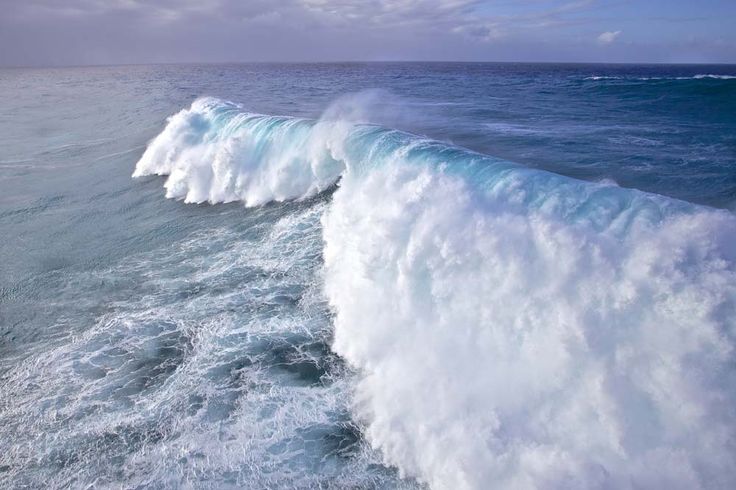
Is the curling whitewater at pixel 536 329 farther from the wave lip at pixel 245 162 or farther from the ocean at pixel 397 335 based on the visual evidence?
the wave lip at pixel 245 162

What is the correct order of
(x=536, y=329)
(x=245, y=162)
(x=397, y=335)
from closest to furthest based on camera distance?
1. (x=536, y=329)
2. (x=397, y=335)
3. (x=245, y=162)

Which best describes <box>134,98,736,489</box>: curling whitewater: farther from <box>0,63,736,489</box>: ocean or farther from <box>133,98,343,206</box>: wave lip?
<box>133,98,343,206</box>: wave lip

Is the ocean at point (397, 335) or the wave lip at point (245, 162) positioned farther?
the wave lip at point (245, 162)

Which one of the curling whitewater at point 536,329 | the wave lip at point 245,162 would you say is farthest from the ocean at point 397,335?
the wave lip at point 245,162

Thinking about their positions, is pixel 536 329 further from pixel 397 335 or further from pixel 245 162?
pixel 245 162

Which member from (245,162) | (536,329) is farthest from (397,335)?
(245,162)

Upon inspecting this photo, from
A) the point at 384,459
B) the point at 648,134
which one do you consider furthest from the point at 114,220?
the point at 648,134
